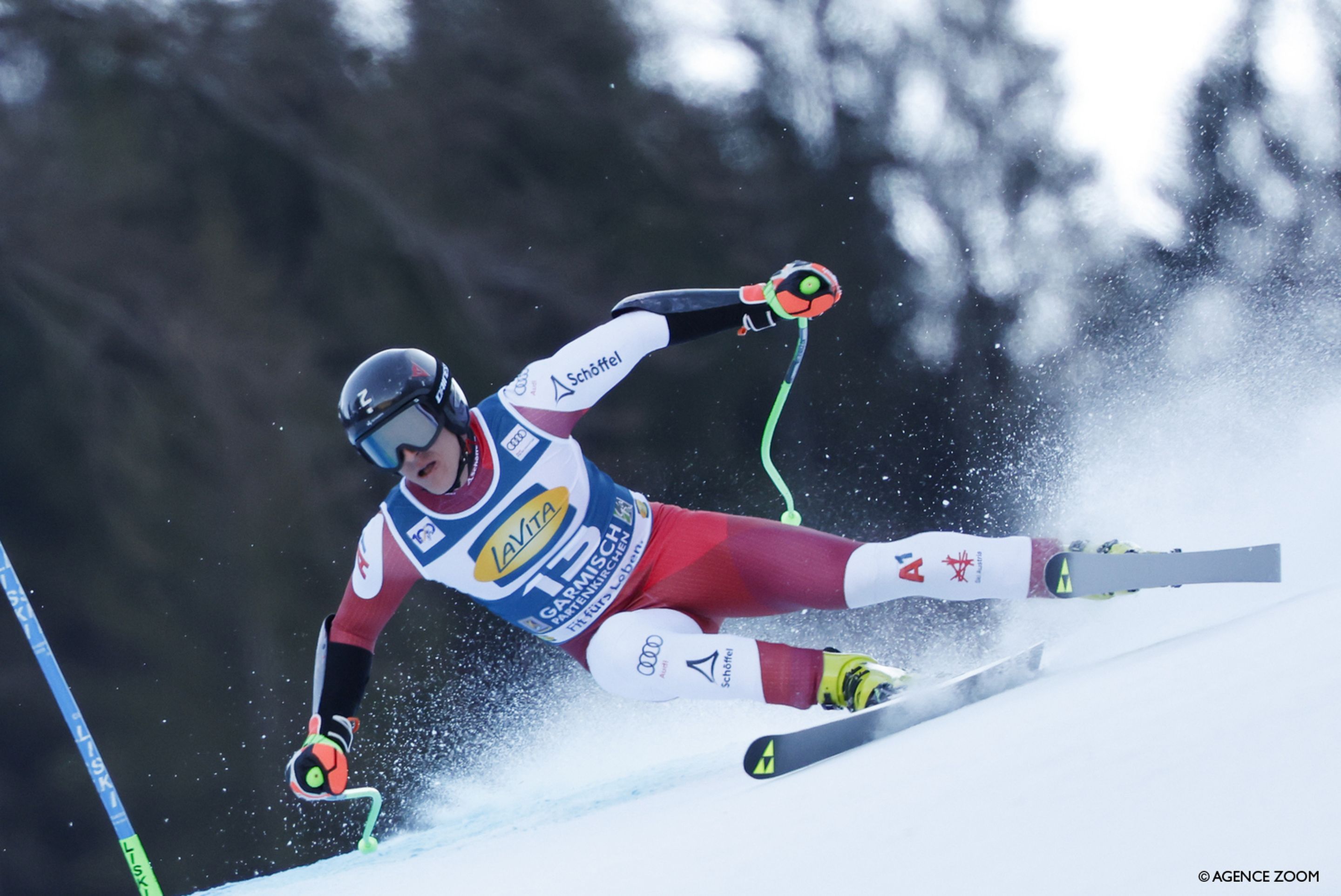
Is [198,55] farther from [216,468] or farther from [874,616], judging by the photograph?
[874,616]

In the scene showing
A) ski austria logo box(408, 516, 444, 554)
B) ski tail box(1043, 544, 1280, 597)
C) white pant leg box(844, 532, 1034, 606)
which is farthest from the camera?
ski austria logo box(408, 516, 444, 554)

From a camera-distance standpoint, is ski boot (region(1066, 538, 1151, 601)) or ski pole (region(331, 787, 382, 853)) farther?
ski pole (region(331, 787, 382, 853))

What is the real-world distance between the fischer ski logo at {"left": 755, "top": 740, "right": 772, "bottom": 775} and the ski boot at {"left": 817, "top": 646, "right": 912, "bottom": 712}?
0.84ft

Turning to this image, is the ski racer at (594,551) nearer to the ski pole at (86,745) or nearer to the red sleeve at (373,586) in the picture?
the red sleeve at (373,586)

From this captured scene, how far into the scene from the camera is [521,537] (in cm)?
234

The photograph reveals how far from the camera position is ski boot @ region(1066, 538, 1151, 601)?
2.11m

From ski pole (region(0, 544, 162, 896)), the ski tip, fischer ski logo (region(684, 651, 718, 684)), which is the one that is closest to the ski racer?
fischer ski logo (region(684, 651, 718, 684))

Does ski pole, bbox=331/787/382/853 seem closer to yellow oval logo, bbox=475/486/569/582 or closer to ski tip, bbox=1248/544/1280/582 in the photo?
yellow oval logo, bbox=475/486/569/582

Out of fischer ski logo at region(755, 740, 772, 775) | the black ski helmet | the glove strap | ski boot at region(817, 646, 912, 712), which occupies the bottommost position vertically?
fischer ski logo at region(755, 740, 772, 775)

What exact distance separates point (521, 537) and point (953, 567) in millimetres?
967

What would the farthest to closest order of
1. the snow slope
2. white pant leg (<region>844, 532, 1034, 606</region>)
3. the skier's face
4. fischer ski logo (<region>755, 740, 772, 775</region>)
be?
the skier's face, white pant leg (<region>844, 532, 1034, 606</region>), fischer ski logo (<region>755, 740, 772, 775</region>), the snow slope

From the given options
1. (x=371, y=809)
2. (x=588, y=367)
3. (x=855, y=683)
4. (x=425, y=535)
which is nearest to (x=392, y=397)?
(x=425, y=535)

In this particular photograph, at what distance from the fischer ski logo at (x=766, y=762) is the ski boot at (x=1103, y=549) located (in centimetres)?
73

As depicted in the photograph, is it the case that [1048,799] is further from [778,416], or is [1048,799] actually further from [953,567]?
[778,416]
